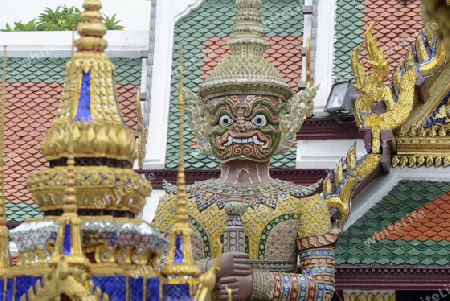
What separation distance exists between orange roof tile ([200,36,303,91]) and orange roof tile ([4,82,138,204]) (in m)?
0.84

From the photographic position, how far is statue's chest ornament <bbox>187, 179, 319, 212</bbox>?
41.2 ft

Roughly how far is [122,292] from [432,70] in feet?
17.7

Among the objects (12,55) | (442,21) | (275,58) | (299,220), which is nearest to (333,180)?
(299,220)

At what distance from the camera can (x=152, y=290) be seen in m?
9.76

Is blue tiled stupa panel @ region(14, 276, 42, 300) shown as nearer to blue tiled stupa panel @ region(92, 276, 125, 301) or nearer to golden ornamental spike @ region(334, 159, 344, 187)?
blue tiled stupa panel @ region(92, 276, 125, 301)

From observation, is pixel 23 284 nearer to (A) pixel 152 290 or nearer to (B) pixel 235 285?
(A) pixel 152 290

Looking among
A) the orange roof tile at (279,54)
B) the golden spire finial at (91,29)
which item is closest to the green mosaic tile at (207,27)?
the orange roof tile at (279,54)

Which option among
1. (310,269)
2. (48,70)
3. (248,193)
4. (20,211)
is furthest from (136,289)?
(48,70)

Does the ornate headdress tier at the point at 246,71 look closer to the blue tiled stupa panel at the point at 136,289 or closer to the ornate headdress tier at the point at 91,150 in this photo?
the ornate headdress tier at the point at 91,150

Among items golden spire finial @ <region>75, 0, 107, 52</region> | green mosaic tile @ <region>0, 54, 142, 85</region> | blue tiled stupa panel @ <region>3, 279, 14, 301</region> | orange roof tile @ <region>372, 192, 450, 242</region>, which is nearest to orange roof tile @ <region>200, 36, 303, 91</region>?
green mosaic tile @ <region>0, 54, 142, 85</region>

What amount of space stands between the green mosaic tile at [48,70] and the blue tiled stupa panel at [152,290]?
7.92 metres

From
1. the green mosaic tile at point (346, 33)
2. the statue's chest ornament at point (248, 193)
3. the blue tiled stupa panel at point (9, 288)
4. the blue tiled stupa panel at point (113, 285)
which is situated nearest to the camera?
the blue tiled stupa panel at point (113, 285)

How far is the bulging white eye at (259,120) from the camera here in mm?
12602

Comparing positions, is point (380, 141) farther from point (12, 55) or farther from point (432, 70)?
point (12, 55)
